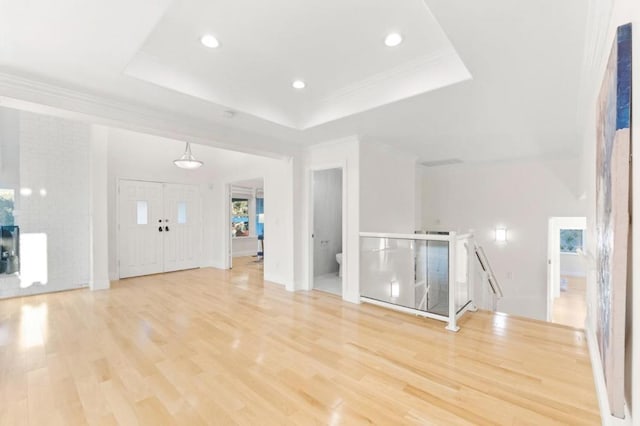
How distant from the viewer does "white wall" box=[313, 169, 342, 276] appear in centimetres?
645

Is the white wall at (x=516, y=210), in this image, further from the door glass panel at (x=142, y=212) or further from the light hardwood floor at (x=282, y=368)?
the door glass panel at (x=142, y=212)

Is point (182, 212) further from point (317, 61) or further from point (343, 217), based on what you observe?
point (317, 61)

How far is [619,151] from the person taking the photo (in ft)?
3.28

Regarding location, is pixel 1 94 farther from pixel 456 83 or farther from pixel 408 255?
pixel 408 255

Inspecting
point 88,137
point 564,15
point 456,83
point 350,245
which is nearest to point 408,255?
point 350,245

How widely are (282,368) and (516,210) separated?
5.92 metres

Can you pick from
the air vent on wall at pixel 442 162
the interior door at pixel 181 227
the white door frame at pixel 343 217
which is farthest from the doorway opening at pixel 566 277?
the interior door at pixel 181 227

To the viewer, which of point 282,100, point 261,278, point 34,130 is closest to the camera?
point 282,100

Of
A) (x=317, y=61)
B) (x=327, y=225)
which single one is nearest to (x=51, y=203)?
(x=327, y=225)

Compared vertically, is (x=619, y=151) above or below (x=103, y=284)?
above

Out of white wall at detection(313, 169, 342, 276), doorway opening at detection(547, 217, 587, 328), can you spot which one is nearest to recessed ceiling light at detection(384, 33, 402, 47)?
white wall at detection(313, 169, 342, 276)

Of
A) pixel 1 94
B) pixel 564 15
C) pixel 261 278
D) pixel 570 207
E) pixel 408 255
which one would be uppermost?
pixel 564 15

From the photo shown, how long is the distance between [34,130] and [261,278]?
4.81 metres

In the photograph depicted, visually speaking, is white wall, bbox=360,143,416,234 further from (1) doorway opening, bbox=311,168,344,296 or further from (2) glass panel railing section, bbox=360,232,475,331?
(1) doorway opening, bbox=311,168,344,296
